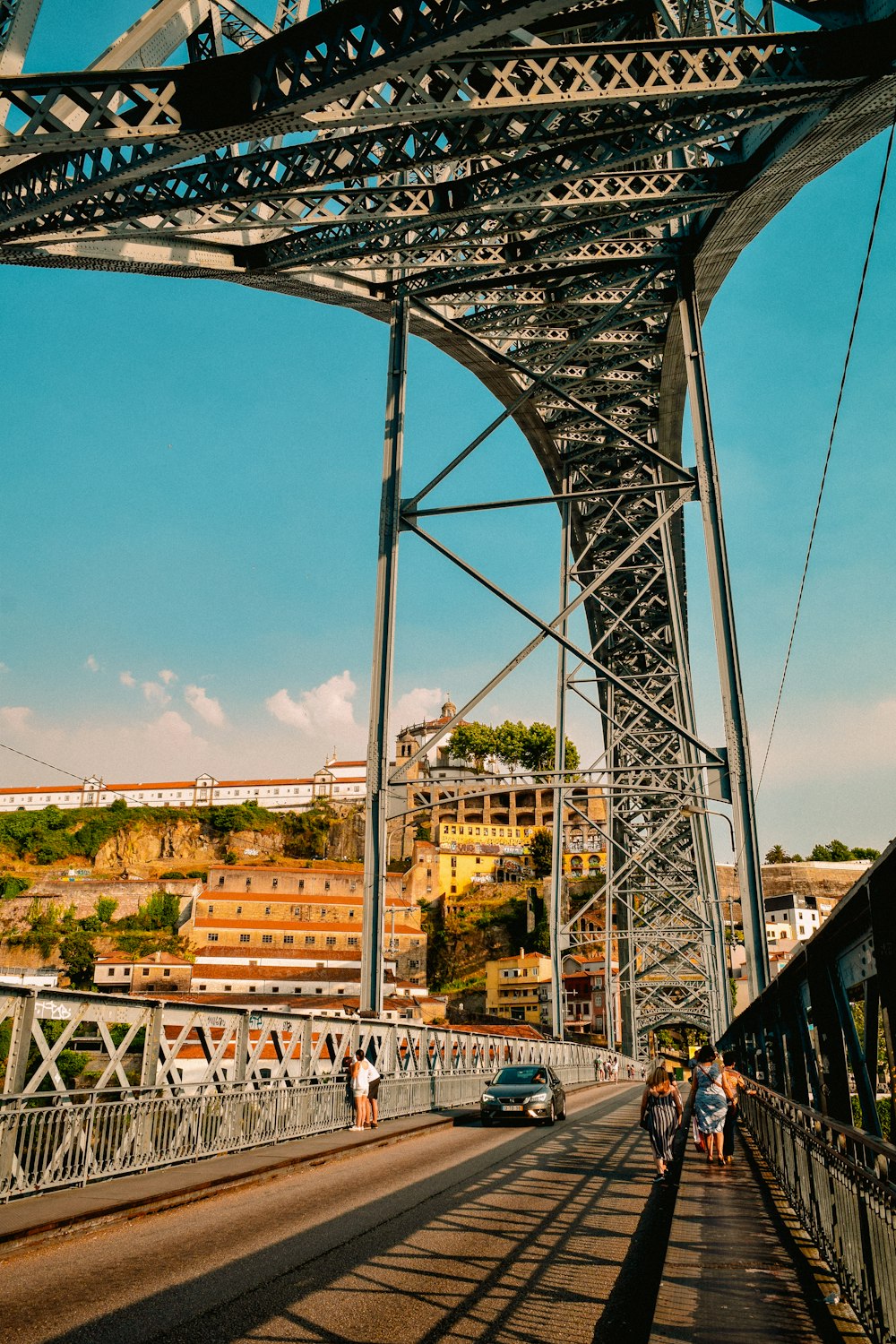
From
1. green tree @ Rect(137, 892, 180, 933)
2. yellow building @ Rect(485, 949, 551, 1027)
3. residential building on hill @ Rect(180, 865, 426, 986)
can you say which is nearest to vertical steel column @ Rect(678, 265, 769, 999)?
residential building on hill @ Rect(180, 865, 426, 986)

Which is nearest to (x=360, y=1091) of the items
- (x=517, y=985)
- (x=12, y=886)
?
(x=517, y=985)

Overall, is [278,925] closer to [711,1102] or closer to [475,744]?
[475,744]

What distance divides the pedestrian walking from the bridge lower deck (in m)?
0.35

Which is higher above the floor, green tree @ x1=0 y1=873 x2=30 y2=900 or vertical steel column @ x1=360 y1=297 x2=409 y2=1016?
green tree @ x1=0 y1=873 x2=30 y2=900

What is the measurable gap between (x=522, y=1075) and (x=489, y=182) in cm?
1478

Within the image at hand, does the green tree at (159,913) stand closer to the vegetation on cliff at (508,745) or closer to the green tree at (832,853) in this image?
the vegetation on cliff at (508,745)

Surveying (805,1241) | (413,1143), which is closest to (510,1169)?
(413,1143)

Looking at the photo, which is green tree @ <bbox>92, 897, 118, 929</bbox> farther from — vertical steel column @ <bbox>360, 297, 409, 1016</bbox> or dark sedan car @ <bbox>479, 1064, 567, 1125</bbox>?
vertical steel column @ <bbox>360, 297, 409, 1016</bbox>

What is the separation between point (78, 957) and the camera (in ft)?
333

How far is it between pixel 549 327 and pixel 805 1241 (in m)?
18.4

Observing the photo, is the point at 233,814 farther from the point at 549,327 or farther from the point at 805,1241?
the point at 805,1241

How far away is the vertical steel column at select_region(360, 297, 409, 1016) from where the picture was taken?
599 inches

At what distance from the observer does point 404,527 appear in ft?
56.9

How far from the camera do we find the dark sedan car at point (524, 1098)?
58.0 feet
